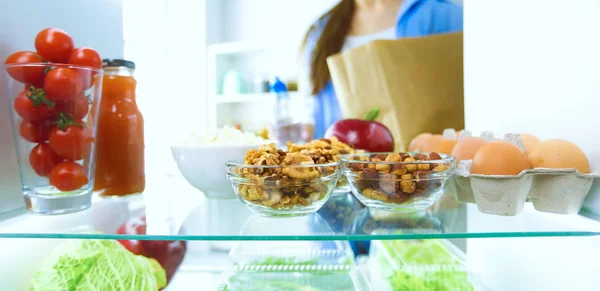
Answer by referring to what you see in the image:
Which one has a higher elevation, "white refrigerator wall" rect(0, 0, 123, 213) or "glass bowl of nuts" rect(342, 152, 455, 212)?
"white refrigerator wall" rect(0, 0, 123, 213)

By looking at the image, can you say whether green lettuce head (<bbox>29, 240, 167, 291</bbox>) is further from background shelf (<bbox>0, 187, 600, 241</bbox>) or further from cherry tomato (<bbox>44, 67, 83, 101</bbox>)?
cherry tomato (<bbox>44, 67, 83, 101</bbox>)

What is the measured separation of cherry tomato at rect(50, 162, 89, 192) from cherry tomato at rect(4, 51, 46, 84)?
93 millimetres

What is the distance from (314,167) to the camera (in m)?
0.39

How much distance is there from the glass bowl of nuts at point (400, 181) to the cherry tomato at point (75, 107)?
296 mm

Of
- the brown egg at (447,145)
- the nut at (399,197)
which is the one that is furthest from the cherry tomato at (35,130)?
the brown egg at (447,145)

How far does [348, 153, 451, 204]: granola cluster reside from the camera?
1.30ft

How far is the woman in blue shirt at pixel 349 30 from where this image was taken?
67.1 inches

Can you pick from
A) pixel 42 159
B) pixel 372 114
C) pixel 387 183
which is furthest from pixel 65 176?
pixel 372 114

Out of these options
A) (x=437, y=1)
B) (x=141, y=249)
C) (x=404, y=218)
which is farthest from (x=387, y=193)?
(x=437, y=1)

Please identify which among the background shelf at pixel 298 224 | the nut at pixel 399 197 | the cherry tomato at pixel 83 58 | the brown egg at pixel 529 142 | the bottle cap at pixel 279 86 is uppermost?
the bottle cap at pixel 279 86

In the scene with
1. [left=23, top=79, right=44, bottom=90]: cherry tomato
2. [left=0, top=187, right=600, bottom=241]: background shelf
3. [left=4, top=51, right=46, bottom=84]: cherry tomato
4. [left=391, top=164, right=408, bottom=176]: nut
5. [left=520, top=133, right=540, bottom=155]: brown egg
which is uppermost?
[left=4, top=51, right=46, bottom=84]: cherry tomato

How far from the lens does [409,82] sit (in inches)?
38.8

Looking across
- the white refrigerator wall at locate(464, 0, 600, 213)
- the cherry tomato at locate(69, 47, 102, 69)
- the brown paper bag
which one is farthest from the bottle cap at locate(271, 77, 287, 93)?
the cherry tomato at locate(69, 47, 102, 69)

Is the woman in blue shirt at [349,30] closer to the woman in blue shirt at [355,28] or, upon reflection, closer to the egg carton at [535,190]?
the woman in blue shirt at [355,28]
